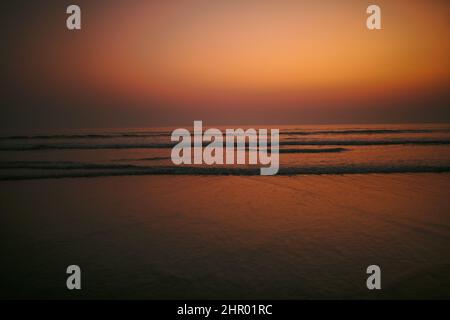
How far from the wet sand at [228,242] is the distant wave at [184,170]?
2456mm

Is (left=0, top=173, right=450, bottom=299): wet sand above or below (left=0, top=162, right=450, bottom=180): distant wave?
below

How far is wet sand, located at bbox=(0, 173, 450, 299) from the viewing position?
289 cm

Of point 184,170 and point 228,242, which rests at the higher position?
point 184,170

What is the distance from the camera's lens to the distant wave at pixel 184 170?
952 cm

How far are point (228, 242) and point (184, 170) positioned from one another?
6260 mm

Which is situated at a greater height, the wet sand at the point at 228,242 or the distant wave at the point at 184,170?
the distant wave at the point at 184,170

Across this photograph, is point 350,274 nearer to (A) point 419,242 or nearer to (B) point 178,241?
(A) point 419,242

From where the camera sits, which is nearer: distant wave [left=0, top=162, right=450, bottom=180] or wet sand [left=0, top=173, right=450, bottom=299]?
wet sand [left=0, top=173, right=450, bottom=299]

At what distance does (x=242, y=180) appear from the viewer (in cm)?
846

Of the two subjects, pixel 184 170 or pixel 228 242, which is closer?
pixel 228 242

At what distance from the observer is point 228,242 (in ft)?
13.0

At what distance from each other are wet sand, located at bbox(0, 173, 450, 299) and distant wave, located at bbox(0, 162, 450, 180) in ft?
8.06

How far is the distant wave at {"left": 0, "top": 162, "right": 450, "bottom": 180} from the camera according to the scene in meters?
9.52
